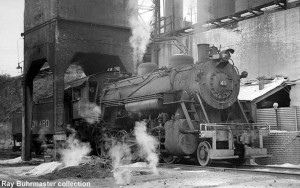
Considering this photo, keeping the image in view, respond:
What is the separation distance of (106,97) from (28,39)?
4736 millimetres

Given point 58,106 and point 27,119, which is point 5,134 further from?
point 58,106

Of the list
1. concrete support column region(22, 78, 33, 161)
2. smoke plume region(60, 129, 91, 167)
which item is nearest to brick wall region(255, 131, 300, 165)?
smoke plume region(60, 129, 91, 167)

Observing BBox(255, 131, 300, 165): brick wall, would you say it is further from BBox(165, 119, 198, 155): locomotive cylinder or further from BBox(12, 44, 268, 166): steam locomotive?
BBox(165, 119, 198, 155): locomotive cylinder

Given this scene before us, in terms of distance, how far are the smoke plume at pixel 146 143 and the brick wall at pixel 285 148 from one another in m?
3.81

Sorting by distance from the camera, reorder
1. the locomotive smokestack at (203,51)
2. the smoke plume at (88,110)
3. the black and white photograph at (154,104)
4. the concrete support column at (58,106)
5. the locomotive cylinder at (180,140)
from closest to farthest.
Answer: the black and white photograph at (154,104), the locomotive cylinder at (180,140), the locomotive smokestack at (203,51), the concrete support column at (58,106), the smoke plume at (88,110)

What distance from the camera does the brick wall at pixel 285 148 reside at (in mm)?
12912

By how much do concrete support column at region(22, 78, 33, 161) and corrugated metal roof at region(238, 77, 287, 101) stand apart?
899 centimetres

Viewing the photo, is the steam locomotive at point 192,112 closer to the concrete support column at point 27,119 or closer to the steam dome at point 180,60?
the steam dome at point 180,60

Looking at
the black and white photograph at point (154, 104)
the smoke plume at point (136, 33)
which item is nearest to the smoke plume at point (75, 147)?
the black and white photograph at point (154, 104)

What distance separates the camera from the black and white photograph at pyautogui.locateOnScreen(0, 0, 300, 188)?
963 cm

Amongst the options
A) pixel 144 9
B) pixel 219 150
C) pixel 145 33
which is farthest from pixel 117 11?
pixel 144 9

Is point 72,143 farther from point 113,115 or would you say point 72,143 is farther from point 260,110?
point 260,110

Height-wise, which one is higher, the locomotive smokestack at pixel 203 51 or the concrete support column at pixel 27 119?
the locomotive smokestack at pixel 203 51

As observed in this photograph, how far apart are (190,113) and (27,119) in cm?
848
